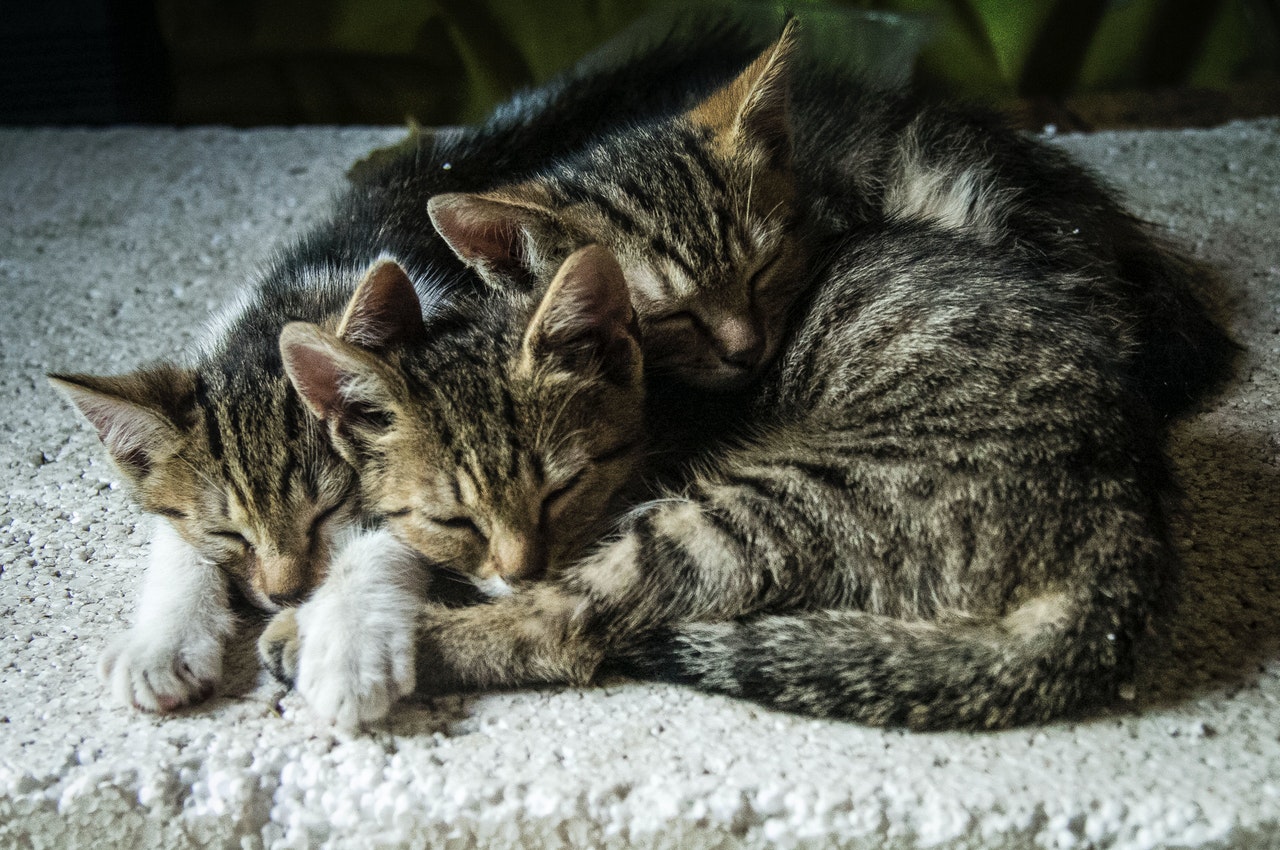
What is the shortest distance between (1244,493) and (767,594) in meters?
1.00

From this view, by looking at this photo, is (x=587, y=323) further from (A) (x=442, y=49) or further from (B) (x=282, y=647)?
(A) (x=442, y=49)

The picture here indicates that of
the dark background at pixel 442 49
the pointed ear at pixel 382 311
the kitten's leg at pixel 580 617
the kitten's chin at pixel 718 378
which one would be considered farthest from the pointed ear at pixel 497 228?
the dark background at pixel 442 49

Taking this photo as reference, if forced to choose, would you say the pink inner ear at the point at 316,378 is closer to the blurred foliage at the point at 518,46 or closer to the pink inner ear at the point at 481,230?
the pink inner ear at the point at 481,230

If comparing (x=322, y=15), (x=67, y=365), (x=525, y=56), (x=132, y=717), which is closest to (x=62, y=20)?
(x=322, y=15)

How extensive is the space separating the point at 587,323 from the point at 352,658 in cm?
64

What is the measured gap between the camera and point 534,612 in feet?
5.66

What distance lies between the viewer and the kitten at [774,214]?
204 centimetres

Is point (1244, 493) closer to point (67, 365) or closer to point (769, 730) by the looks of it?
point (769, 730)

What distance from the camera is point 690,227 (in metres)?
2.09

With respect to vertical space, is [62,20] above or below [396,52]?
above

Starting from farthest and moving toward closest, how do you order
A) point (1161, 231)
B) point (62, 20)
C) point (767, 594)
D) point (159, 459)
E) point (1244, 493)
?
point (62, 20) < point (1161, 231) < point (1244, 493) < point (159, 459) < point (767, 594)

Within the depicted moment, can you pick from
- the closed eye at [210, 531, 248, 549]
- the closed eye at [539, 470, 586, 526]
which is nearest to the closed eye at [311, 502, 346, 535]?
the closed eye at [210, 531, 248, 549]

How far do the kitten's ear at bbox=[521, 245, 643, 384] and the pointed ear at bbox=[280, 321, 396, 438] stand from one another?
0.24 metres

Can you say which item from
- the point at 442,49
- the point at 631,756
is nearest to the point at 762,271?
the point at 631,756
